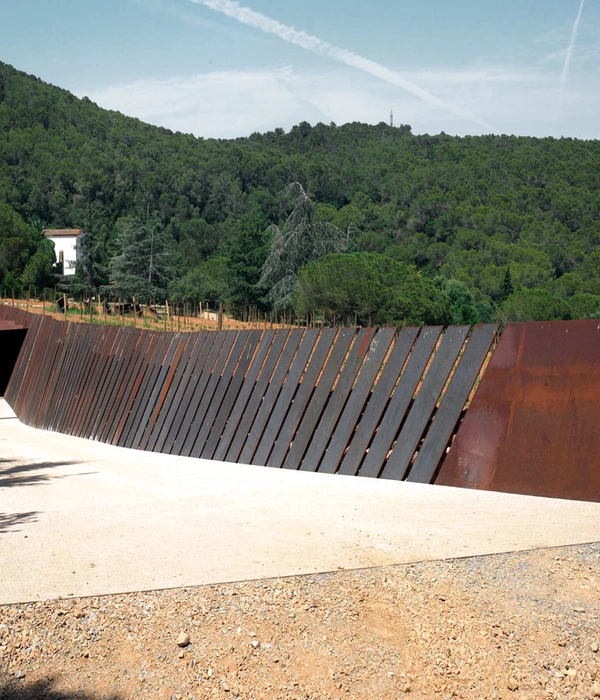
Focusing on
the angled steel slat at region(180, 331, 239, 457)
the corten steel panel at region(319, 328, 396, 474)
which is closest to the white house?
the angled steel slat at region(180, 331, 239, 457)

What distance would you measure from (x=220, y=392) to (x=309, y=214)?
30508 millimetres

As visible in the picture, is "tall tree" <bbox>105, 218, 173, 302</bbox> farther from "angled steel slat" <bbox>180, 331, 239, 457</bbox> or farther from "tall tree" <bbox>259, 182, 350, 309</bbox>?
"angled steel slat" <bbox>180, 331, 239, 457</bbox>

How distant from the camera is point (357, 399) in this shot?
7.00 meters

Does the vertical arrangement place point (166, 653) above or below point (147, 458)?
above

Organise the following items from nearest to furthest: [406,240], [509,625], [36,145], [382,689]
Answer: [382,689], [509,625], [406,240], [36,145]

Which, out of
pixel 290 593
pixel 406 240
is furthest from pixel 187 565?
pixel 406 240

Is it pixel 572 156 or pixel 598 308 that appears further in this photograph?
pixel 572 156

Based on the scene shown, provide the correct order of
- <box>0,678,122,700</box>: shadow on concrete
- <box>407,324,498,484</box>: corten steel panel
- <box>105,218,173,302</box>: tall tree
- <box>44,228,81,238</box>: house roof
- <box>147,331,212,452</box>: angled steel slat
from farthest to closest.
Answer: <box>44,228,81,238</box>: house roof → <box>105,218,173,302</box>: tall tree → <box>147,331,212,452</box>: angled steel slat → <box>407,324,498,484</box>: corten steel panel → <box>0,678,122,700</box>: shadow on concrete

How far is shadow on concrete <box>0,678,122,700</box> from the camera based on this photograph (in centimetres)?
287

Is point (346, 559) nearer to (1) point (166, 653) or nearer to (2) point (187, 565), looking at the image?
(2) point (187, 565)

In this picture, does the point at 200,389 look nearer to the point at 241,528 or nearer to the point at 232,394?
the point at 232,394

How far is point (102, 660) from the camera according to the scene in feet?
9.98

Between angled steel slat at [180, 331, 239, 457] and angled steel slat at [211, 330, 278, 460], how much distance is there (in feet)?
1.87

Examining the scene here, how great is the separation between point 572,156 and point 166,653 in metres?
64.6
